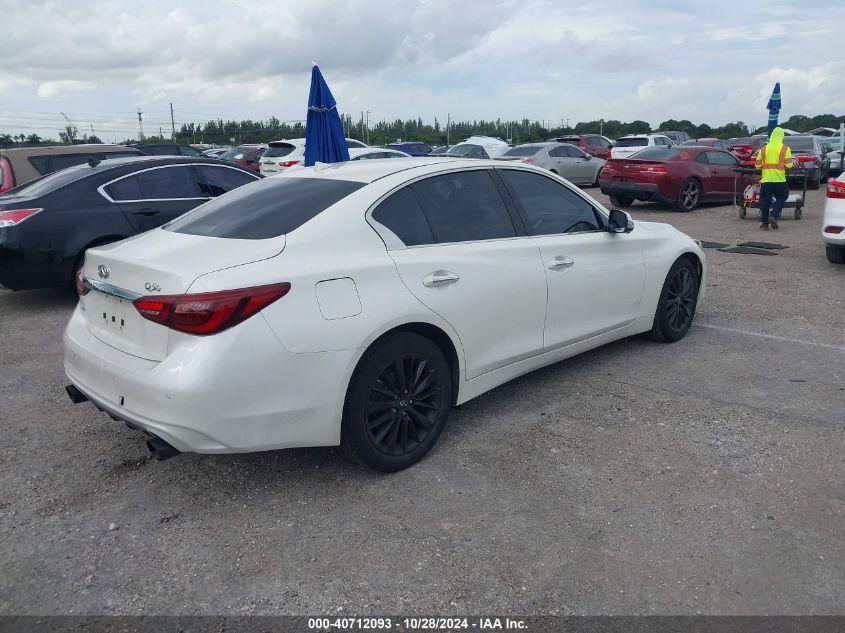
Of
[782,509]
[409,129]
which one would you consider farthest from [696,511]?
[409,129]

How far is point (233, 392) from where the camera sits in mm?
3078

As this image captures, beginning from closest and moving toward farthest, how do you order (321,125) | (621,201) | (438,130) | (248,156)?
1. (321,125)
2. (621,201)
3. (248,156)
4. (438,130)

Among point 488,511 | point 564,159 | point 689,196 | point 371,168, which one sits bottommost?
point 488,511

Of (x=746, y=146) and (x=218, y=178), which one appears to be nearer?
(x=218, y=178)

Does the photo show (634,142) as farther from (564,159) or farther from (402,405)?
(402,405)

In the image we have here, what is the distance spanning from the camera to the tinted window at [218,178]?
26.8 ft

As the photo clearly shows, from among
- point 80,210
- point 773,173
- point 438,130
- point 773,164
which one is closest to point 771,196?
point 773,173

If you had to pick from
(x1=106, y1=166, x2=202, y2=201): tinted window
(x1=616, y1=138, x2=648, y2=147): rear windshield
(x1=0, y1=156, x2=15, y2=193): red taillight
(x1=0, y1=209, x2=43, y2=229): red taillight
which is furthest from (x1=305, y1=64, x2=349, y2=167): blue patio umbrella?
(x1=616, y1=138, x2=648, y2=147): rear windshield

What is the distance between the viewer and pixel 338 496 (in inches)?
Answer: 139

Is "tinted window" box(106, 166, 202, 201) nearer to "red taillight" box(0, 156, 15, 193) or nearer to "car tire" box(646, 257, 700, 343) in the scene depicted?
"red taillight" box(0, 156, 15, 193)

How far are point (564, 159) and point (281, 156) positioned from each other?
319 inches

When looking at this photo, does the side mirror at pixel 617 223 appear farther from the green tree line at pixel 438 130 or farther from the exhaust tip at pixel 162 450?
the green tree line at pixel 438 130

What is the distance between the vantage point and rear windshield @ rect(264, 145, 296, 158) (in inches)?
725

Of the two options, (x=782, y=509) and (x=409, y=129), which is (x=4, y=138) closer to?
(x=409, y=129)
